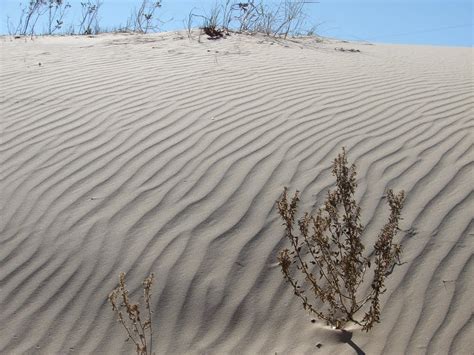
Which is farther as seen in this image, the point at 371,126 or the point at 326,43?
the point at 326,43

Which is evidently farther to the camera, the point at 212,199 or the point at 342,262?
the point at 212,199

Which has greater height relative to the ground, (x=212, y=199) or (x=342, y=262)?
(x=342, y=262)

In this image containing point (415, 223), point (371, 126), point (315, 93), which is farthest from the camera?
point (315, 93)

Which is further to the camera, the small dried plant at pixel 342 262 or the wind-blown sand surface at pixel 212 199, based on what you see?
the wind-blown sand surface at pixel 212 199

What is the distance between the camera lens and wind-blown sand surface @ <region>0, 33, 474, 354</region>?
3.70 meters

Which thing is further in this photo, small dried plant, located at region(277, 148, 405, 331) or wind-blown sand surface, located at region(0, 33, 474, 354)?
wind-blown sand surface, located at region(0, 33, 474, 354)

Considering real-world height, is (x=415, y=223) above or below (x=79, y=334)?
above

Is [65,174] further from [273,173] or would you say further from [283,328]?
[283,328]

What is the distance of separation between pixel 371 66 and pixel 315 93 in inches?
81.2

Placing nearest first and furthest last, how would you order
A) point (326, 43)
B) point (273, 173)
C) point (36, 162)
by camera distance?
point (273, 173)
point (36, 162)
point (326, 43)

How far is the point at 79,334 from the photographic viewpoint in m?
3.71

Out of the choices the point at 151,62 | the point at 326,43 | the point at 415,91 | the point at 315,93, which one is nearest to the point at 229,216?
the point at 315,93

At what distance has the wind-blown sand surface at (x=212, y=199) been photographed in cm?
370

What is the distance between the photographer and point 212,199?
179 inches
